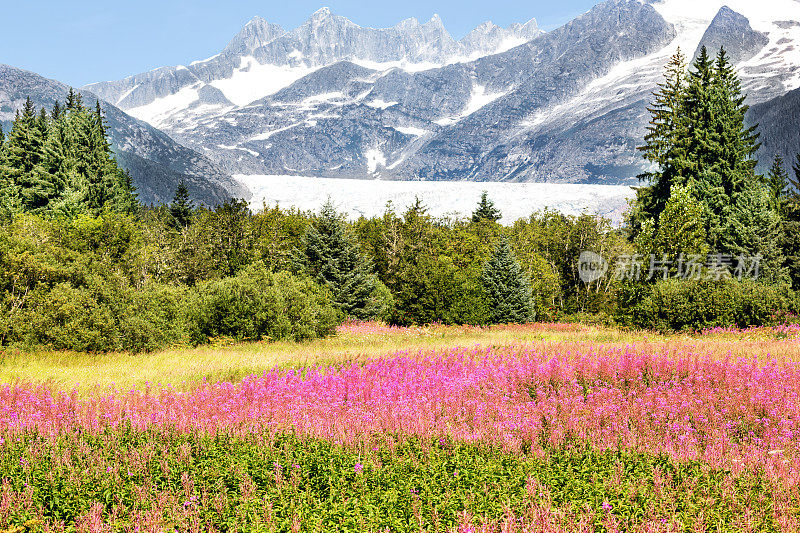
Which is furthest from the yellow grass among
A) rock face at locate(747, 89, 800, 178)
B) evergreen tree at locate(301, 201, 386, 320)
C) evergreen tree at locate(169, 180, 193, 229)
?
rock face at locate(747, 89, 800, 178)

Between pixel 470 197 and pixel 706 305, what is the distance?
252ft

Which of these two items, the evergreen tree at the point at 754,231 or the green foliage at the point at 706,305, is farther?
the evergreen tree at the point at 754,231

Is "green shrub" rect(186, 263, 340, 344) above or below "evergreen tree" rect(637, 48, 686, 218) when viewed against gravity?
below

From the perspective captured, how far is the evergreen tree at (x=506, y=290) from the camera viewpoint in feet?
111

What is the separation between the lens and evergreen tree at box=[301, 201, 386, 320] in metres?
32.4

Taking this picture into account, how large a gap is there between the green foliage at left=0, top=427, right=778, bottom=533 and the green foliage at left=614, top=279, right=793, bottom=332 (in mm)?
17729

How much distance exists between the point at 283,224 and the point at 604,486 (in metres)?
46.1

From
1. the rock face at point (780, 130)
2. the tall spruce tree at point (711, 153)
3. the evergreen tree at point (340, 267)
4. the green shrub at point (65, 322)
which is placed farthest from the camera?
the rock face at point (780, 130)

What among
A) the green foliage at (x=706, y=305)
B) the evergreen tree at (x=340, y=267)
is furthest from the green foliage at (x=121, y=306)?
the green foliage at (x=706, y=305)

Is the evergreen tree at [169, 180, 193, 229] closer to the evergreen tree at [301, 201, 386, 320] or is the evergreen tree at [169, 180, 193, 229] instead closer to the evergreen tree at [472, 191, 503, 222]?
the evergreen tree at [301, 201, 386, 320]

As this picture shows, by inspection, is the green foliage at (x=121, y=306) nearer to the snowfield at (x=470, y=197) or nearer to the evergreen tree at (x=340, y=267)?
the evergreen tree at (x=340, y=267)

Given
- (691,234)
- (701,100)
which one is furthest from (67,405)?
(701,100)

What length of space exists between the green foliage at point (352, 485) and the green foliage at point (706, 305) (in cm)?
1773

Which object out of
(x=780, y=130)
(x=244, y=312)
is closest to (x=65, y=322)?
(x=244, y=312)
